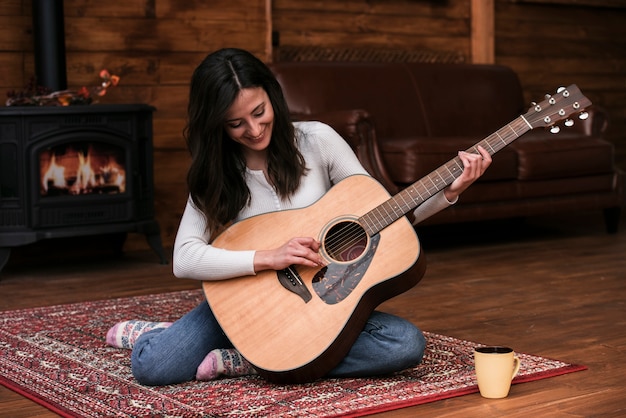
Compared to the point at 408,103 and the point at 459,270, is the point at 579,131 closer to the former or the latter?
the point at 408,103

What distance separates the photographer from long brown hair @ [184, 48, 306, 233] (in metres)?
2.29

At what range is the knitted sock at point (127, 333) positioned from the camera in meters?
2.77

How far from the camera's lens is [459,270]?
421 cm

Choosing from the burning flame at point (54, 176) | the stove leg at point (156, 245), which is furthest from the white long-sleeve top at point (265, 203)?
Answer: the stove leg at point (156, 245)

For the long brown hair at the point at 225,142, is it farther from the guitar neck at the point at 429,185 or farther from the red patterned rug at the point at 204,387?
the red patterned rug at the point at 204,387

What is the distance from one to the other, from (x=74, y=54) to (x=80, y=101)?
1.79 ft

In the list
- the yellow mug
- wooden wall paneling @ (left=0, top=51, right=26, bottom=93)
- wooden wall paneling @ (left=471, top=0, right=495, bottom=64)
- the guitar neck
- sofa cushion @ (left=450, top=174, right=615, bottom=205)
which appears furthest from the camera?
wooden wall paneling @ (left=471, top=0, right=495, bottom=64)

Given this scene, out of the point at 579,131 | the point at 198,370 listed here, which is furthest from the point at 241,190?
the point at 579,131

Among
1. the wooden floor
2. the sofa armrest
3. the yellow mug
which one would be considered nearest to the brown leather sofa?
the sofa armrest

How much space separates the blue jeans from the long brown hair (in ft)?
0.82

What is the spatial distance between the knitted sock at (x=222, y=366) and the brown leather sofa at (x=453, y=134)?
2.20 meters

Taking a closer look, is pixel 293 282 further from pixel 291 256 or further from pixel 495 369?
pixel 495 369

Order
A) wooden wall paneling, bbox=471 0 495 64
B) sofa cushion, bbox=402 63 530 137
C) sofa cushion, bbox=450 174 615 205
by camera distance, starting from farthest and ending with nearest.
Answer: wooden wall paneling, bbox=471 0 495 64
sofa cushion, bbox=402 63 530 137
sofa cushion, bbox=450 174 615 205

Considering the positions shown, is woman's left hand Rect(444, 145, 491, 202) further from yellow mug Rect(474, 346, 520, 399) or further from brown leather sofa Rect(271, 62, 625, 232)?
brown leather sofa Rect(271, 62, 625, 232)
